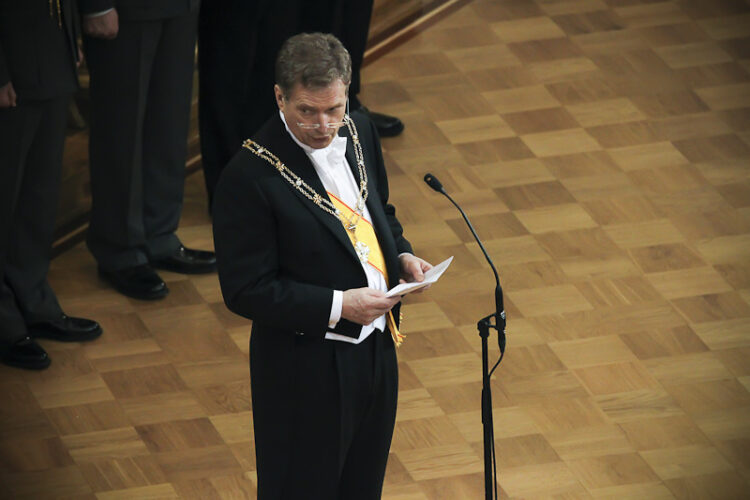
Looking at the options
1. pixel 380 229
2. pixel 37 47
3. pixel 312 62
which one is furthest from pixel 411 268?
pixel 37 47

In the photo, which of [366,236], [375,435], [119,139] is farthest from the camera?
[119,139]

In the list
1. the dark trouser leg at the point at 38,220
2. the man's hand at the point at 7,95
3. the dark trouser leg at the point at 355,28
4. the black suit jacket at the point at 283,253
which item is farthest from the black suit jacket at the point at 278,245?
the dark trouser leg at the point at 355,28

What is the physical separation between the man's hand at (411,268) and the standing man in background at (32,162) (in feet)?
5.35

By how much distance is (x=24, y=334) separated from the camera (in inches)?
175

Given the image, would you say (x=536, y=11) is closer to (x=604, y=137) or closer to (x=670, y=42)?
(x=670, y=42)

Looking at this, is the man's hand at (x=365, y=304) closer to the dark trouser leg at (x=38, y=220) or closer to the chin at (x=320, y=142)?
the chin at (x=320, y=142)

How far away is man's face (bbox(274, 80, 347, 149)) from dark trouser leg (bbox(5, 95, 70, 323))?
1.76 metres

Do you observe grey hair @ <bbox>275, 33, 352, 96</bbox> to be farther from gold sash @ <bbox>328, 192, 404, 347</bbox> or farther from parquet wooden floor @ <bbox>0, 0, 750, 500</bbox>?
parquet wooden floor @ <bbox>0, 0, 750, 500</bbox>

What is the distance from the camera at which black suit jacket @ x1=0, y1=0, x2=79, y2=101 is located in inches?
163

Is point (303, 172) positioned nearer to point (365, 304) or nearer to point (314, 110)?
point (314, 110)

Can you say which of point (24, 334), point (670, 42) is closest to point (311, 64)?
point (24, 334)

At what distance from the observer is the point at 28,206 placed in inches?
175

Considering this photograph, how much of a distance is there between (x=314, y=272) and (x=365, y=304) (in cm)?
14

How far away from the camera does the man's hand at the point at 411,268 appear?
2947 millimetres
